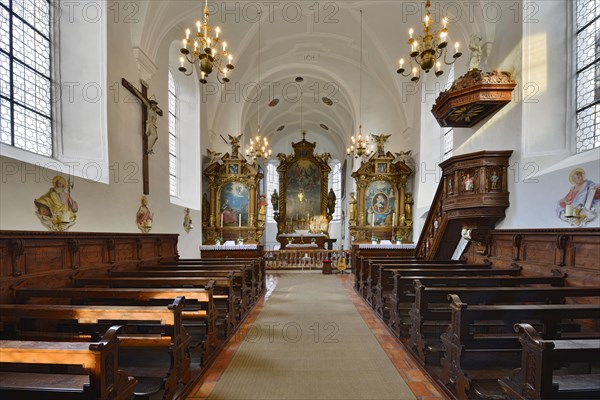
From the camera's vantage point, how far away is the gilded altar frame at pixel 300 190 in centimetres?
1705

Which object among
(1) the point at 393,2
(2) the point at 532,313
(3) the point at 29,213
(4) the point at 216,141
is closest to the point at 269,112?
(4) the point at 216,141

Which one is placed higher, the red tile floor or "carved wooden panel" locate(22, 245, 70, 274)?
"carved wooden panel" locate(22, 245, 70, 274)

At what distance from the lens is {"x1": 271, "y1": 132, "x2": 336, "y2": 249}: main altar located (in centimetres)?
1708

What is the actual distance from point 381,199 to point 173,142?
8.10 metres

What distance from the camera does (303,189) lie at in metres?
17.5

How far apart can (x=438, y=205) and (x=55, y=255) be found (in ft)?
23.5

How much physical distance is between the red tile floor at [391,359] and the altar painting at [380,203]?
23.5 feet

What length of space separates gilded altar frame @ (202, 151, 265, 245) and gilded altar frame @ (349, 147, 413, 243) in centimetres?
406

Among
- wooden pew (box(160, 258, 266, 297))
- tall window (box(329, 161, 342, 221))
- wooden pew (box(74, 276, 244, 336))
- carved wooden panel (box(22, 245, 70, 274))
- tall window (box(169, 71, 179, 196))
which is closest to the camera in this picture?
carved wooden panel (box(22, 245, 70, 274))

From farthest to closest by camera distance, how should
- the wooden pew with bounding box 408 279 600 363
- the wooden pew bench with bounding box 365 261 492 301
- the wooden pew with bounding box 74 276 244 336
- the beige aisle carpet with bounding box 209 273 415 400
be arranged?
the wooden pew bench with bounding box 365 261 492 301, the wooden pew with bounding box 74 276 244 336, the wooden pew with bounding box 408 279 600 363, the beige aisle carpet with bounding box 209 273 415 400

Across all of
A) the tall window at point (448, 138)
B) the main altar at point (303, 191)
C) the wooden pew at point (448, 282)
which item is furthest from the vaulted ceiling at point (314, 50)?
the wooden pew at point (448, 282)

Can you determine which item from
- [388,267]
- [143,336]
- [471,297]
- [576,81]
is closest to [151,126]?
[143,336]

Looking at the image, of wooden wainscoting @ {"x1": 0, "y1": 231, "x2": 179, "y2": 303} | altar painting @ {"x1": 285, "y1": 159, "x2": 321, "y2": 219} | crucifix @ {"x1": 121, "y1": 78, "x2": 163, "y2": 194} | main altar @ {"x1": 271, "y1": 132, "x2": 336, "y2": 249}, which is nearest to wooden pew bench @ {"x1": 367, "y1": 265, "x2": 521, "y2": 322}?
wooden wainscoting @ {"x1": 0, "y1": 231, "x2": 179, "y2": 303}

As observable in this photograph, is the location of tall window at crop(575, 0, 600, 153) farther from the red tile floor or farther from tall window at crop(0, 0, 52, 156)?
tall window at crop(0, 0, 52, 156)
